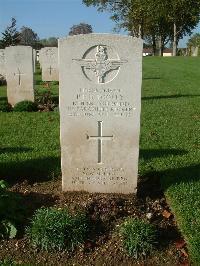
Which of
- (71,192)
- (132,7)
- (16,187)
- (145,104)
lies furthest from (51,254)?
(132,7)

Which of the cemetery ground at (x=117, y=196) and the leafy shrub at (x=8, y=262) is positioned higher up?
the cemetery ground at (x=117, y=196)

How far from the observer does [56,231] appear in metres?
4.37

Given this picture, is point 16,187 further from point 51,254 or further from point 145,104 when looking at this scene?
point 145,104

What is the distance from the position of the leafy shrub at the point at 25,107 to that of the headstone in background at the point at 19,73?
2.99 feet

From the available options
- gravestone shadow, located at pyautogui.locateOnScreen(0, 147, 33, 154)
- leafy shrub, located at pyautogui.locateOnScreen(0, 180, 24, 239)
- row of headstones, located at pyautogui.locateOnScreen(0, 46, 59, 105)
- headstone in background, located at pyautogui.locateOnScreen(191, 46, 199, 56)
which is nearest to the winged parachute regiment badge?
leafy shrub, located at pyautogui.locateOnScreen(0, 180, 24, 239)

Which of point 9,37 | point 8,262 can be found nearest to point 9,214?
point 8,262

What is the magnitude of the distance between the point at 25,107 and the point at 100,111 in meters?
7.05

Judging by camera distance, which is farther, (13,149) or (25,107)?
(25,107)

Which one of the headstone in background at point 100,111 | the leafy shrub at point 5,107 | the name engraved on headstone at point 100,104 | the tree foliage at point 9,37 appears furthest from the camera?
the tree foliage at point 9,37

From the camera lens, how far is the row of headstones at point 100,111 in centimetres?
507

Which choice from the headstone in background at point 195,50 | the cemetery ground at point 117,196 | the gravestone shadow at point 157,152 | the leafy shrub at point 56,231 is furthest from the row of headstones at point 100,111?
the headstone in background at point 195,50

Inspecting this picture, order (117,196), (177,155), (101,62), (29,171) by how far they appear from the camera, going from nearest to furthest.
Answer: (101,62) < (117,196) < (29,171) < (177,155)

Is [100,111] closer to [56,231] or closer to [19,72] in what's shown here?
[56,231]

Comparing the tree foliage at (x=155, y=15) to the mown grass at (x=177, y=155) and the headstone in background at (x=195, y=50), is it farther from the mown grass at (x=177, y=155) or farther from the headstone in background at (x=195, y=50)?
the mown grass at (x=177, y=155)
